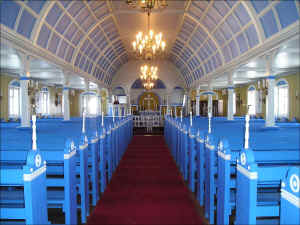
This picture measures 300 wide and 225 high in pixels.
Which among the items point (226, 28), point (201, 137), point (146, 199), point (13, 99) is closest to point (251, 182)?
point (201, 137)

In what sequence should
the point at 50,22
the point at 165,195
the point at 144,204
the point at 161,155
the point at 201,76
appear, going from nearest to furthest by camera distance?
1. the point at 144,204
2. the point at 165,195
3. the point at 161,155
4. the point at 50,22
5. the point at 201,76

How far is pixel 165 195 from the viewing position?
12.6 feet

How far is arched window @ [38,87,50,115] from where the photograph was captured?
18417 millimetres

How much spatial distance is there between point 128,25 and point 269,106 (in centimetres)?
930

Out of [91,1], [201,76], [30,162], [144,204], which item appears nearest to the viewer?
[30,162]

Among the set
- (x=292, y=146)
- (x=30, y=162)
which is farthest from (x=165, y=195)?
(x=30, y=162)

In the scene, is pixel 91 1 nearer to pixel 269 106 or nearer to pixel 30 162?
pixel 269 106

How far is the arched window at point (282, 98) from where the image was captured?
46.0 feet

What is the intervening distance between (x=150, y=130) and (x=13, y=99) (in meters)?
9.08

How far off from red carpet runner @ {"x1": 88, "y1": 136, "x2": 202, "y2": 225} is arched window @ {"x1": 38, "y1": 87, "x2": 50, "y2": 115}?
49.8ft

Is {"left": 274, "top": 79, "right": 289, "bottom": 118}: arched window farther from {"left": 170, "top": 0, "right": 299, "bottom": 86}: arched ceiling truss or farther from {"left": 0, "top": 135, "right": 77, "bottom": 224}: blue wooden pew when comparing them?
{"left": 0, "top": 135, "right": 77, "bottom": 224}: blue wooden pew

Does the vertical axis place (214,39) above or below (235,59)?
above

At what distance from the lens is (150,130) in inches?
553

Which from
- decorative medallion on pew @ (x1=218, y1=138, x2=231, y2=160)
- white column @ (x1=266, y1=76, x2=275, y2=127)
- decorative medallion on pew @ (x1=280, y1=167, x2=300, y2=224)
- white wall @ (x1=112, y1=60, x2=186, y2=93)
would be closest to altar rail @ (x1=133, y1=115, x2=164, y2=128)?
white wall @ (x1=112, y1=60, x2=186, y2=93)
